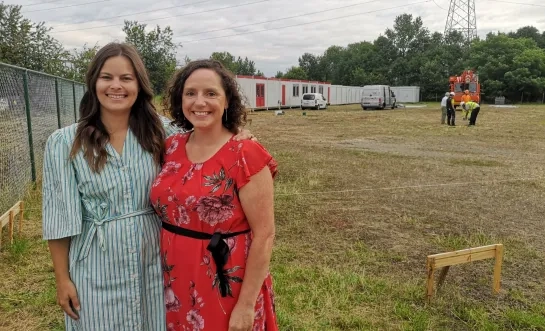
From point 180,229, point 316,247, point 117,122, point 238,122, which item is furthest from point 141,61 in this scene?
point 316,247

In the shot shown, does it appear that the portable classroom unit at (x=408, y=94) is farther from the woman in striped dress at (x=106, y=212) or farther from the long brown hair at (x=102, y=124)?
the woman in striped dress at (x=106, y=212)

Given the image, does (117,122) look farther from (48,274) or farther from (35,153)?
(35,153)

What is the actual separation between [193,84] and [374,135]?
1393 centimetres

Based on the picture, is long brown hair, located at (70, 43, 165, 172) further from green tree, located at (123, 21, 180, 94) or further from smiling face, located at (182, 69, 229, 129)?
green tree, located at (123, 21, 180, 94)

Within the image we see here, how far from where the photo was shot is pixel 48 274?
3662 millimetres

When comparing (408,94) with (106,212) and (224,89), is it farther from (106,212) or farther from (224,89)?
(106,212)

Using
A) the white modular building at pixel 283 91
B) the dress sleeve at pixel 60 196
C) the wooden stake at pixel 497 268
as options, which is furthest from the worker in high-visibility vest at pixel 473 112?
the dress sleeve at pixel 60 196

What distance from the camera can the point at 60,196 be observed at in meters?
1.59

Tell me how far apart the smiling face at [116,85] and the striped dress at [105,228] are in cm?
16

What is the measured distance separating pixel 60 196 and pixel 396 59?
66.5m

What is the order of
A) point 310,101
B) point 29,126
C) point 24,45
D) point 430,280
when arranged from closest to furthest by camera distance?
point 430,280 < point 29,126 < point 24,45 < point 310,101

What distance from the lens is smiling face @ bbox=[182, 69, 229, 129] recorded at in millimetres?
1653

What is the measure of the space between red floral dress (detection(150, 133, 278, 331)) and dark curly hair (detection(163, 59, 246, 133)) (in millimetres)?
157

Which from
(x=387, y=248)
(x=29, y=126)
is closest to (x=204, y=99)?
(x=387, y=248)
